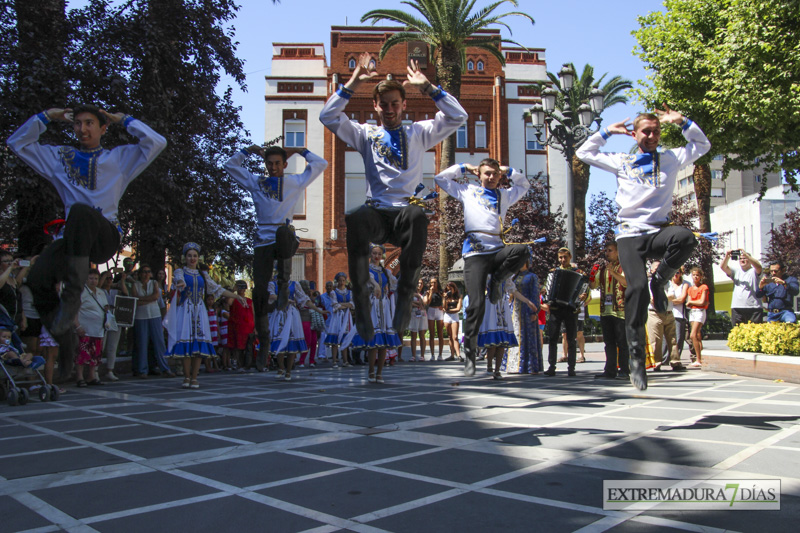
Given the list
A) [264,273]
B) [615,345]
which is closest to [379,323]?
[264,273]

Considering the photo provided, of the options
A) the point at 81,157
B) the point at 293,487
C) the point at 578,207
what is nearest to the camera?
the point at 293,487

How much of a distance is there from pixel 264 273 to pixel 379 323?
2.63 metres

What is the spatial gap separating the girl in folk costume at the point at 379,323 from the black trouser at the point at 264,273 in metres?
1.24

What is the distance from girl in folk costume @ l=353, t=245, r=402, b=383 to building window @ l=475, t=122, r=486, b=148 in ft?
99.0

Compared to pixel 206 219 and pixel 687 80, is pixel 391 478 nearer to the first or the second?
pixel 206 219

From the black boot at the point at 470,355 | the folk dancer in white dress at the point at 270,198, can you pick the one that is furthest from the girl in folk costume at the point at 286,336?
the black boot at the point at 470,355

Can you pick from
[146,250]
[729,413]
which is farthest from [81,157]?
[146,250]

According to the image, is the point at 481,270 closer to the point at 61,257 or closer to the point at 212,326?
the point at 61,257

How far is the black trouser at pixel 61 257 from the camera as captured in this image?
5.16 m

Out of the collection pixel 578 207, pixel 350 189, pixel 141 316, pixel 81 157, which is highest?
pixel 350 189

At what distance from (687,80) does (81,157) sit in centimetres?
1598

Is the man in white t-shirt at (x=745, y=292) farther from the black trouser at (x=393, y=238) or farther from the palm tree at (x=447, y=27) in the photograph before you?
the palm tree at (x=447, y=27)

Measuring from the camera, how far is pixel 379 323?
9.98 meters

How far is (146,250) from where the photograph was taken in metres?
14.1
